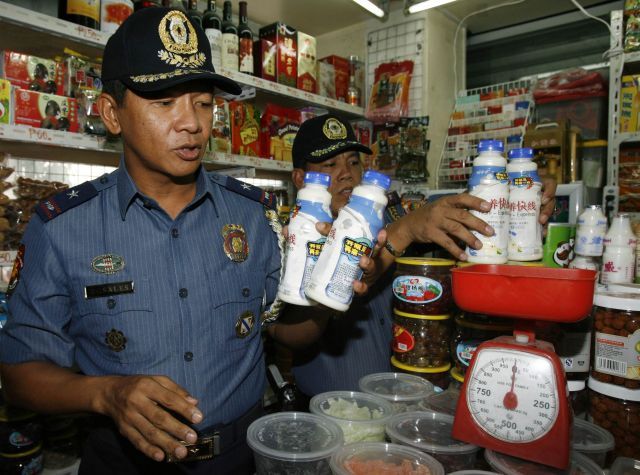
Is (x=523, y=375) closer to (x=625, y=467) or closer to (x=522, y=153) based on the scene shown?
(x=625, y=467)

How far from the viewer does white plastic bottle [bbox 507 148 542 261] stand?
1.23 m

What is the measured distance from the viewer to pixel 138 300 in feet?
4.32

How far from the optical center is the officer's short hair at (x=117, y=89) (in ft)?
4.20

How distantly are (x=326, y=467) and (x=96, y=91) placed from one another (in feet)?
Answer: 7.03

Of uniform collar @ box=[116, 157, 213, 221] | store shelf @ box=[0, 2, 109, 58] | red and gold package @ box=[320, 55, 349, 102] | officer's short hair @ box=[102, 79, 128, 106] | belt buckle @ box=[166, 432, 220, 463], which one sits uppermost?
red and gold package @ box=[320, 55, 349, 102]

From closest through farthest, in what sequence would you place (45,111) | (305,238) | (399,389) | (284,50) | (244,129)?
(305,238), (399,389), (45,111), (244,129), (284,50)

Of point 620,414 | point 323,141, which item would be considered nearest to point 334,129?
point 323,141

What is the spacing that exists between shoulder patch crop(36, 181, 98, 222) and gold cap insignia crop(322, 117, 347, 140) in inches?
47.7

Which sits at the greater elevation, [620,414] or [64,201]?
[64,201]

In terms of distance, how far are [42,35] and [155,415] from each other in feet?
7.09

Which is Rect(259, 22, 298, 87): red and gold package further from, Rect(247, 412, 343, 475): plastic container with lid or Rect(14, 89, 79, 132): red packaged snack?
Rect(247, 412, 343, 475): plastic container with lid

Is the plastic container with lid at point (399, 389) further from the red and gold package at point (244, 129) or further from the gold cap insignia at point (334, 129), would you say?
the red and gold package at point (244, 129)

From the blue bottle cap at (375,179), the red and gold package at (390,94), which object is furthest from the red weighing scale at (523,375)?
the red and gold package at (390,94)

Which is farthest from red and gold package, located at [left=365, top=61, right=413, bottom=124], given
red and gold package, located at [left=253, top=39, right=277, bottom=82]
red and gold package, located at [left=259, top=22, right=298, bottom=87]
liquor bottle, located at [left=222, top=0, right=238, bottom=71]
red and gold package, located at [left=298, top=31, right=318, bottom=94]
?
liquor bottle, located at [left=222, top=0, right=238, bottom=71]
